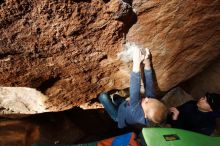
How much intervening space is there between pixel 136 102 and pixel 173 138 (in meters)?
0.50

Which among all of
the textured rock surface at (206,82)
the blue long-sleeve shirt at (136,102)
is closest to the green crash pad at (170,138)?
the blue long-sleeve shirt at (136,102)

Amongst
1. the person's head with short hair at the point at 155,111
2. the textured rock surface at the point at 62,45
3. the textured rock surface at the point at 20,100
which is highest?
the textured rock surface at the point at 62,45

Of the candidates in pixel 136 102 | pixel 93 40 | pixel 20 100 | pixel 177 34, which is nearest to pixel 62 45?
pixel 93 40

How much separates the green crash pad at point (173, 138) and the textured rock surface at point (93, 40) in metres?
0.65

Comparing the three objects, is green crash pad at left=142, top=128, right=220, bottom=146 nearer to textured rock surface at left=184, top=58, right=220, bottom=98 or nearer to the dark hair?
the dark hair

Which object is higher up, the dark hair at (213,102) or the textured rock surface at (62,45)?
the textured rock surface at (62,45)

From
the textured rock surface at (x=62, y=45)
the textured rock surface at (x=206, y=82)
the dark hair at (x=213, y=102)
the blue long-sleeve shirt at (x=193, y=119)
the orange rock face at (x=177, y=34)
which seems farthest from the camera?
the textured rock surface at (x=206, y=82)

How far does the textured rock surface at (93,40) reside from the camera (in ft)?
7.42

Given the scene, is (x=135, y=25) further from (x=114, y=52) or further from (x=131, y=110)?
(x=131, y=110)

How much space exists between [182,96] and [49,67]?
1930 millimetres

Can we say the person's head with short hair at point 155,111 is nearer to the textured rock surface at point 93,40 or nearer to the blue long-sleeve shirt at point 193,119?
the textured rock surface at point 93,40

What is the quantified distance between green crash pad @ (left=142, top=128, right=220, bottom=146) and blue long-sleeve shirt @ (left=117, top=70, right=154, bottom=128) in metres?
0.25

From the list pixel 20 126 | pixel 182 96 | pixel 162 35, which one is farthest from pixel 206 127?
pixel 20 126

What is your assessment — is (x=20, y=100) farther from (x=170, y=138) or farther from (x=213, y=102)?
(x=213, y=102)
